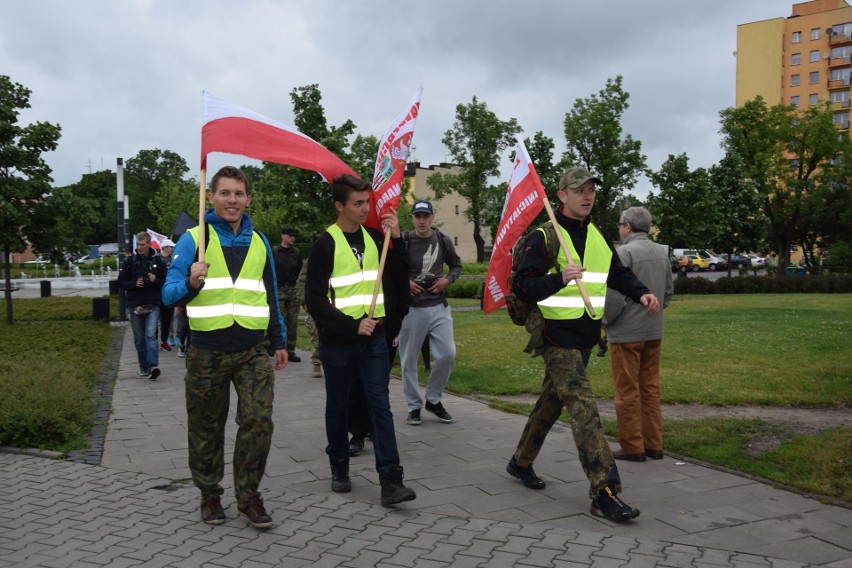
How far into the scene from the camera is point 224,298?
480cm

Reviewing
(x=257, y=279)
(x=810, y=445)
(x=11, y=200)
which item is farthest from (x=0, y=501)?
(x=11, y=200)

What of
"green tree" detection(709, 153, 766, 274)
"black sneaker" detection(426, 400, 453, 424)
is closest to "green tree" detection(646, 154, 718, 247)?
"green tree" detection(709, 153, 766, 274)

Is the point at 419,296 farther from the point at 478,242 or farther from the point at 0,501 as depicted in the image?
the point at 478,242

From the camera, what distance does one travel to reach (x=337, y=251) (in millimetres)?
5219

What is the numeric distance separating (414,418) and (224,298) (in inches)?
129

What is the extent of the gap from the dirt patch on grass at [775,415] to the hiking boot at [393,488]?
3228 millimetres

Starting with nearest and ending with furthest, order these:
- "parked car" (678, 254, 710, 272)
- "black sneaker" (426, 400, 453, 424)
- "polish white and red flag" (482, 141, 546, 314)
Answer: "polish white and red flag" (482, 141, 546, 314), "black sneaker" (426, 400, 453, 424), "parked car" (678, 254, 710, 272)

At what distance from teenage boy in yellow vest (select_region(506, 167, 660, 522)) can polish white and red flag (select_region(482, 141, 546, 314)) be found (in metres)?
0.29

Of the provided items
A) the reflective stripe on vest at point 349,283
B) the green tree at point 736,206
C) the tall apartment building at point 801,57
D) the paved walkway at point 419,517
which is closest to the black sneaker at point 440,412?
the paved walkway at point 419,517

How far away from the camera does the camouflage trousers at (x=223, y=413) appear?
4.75 m

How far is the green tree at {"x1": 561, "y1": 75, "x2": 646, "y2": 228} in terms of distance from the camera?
45.4 meters

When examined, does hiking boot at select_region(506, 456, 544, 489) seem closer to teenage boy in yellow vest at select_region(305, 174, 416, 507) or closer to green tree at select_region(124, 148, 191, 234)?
teenage boy in yellow vest at select_region(305, 174, 416, 507)

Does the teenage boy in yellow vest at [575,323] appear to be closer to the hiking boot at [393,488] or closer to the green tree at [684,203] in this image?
the hiking boot at [393,488]

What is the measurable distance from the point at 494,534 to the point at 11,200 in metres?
17.7
